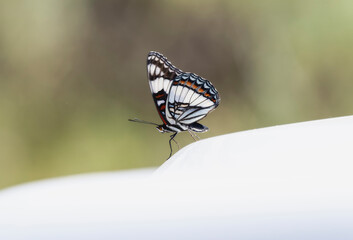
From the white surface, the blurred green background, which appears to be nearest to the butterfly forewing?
the blurred green background

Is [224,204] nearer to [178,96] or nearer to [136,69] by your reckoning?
[178,96]

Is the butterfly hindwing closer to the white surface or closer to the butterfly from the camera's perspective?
the butterfly

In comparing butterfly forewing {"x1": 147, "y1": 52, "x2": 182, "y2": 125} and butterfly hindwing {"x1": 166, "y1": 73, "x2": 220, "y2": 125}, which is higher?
butterfly forewing {"x1": 147, "y1": 52, "x2": 182, "y2": 125}

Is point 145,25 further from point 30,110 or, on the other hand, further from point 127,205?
point 127,205

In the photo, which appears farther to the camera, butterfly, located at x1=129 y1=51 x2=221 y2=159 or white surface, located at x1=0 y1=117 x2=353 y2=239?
butterfly, located at x1=129 y1=51 x2=221 y2=159

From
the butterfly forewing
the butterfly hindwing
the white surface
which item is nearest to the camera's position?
the white surface

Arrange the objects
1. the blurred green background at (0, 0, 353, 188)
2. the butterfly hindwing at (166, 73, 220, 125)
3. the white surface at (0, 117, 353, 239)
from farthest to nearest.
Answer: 1. the blurred green background at (0, 0, 353, 188)
2. the butterfly hindwing at (166, 73, 220, 125)
3. the white surface at (0, 117, 353, 239)

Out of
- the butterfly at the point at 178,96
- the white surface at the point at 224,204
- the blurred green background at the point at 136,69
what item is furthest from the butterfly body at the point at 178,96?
the white surface at the point at 224,204
